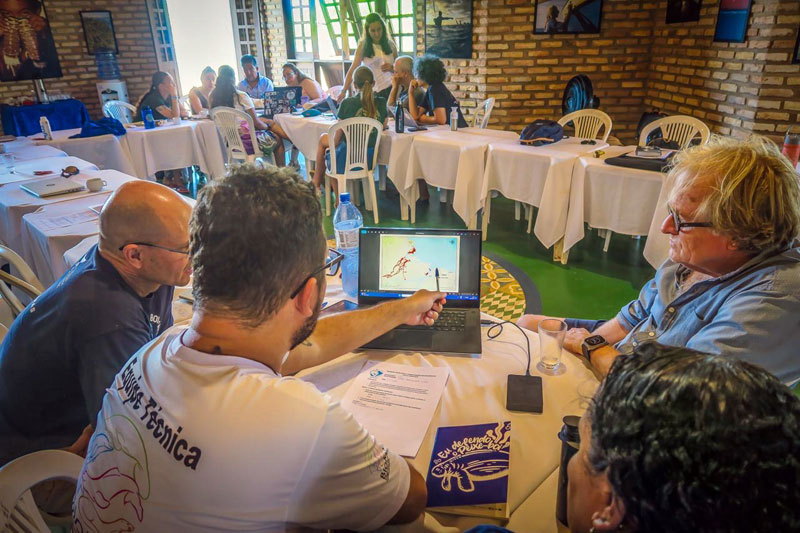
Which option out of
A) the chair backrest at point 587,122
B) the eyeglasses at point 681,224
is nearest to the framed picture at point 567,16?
the chair backrest at point 587,122

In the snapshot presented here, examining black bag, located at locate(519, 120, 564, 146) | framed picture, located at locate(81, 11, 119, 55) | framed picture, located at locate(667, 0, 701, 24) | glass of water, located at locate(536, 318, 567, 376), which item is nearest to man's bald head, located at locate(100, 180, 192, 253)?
glass of water, located at locate(536, 318, 567, 376)

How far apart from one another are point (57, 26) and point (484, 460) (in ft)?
27.3

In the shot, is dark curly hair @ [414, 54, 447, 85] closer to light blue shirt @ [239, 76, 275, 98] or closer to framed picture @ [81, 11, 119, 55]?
light blue shirt @ [239, 76, 275, 98]

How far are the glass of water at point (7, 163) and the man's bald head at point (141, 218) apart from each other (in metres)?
2.69

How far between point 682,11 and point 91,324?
5.71 m

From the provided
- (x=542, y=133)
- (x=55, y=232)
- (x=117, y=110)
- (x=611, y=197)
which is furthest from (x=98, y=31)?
(x=611, y=197)

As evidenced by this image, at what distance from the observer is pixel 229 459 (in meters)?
0.72

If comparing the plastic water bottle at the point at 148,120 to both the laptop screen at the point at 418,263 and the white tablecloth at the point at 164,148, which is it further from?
the laptop screen at the point at 418,263

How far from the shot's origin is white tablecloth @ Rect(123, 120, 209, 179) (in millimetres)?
4793

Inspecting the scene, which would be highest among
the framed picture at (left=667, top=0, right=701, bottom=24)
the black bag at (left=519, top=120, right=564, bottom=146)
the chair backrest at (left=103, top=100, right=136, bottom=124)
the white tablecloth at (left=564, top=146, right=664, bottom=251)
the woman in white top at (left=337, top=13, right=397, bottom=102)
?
the framed picture at (left=667, top=0, right=701, bottom=24)

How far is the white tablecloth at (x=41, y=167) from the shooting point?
318 cm

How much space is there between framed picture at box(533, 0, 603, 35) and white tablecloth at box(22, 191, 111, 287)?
4676 mm

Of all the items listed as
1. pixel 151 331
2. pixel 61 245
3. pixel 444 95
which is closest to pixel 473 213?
pixel 444 95

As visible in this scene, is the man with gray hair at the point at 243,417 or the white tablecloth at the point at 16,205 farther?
the white tablecloth at the point at 16,205
